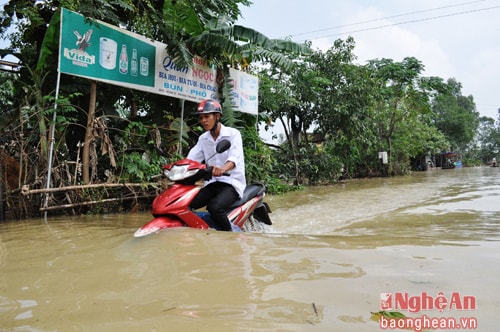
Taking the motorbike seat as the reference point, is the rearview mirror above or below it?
above

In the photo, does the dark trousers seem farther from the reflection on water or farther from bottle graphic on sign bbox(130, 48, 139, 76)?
bottle graphic on sign bbox(130, 48, 139, 76)

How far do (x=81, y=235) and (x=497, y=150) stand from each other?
75.1m

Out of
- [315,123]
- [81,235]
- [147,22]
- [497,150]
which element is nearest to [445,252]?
[81,235]

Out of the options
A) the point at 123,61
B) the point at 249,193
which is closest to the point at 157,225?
the point at 249,193

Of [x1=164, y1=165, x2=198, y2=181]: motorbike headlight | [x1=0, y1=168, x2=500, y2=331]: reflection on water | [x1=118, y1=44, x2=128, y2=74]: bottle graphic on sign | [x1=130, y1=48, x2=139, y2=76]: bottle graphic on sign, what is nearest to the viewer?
[x1=0, y1=168, x2=500, y2=331]: reflection on water

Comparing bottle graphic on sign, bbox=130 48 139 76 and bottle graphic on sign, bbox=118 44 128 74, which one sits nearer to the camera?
bottle graphic on sign, bbox=118 44 128 74

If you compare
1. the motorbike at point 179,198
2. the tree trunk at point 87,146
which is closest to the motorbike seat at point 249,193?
the motorbike at point 179,198

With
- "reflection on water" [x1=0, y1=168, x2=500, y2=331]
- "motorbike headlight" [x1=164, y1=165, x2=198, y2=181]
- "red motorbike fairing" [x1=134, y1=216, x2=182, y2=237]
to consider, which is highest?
"motorbike headlight" [x1=164, y1=165, x2=198, y2=181]

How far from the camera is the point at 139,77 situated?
6891mm

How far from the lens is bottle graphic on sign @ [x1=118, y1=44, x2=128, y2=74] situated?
6.52 metres

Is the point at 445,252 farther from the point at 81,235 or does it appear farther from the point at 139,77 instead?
the point at 139,77

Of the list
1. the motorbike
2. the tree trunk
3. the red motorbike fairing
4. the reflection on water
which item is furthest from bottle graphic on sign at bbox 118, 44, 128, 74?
the red motorbike fairing

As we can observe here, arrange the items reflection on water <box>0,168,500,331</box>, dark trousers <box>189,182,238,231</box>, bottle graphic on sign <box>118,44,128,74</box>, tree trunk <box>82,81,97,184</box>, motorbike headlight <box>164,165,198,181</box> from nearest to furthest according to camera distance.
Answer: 1. reflection on water <box>0,168,500,331</box>
2. motorbike headlight <box>164,165,198,181</box>
3. dark trousers <box>189,182,238,231</box>
4. tree trunk <box>82,81,97,184</box>
5. bottle graphic on sign <box>118,44,128,74</box>

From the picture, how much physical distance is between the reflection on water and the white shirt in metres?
0.61
